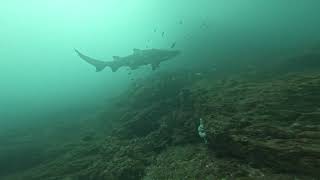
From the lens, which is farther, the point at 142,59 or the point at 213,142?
the point at 142,59

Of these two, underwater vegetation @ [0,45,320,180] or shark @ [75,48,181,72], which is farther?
shark @ [75,48,181,72]

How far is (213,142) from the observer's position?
8.71 m

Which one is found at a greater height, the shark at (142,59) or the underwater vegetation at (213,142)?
the shark at (142,59)

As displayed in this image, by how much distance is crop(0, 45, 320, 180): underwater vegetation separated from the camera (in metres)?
7.16

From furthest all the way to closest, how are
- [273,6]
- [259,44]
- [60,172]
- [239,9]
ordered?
[239,9], [273,6], [259,44], [60,172]

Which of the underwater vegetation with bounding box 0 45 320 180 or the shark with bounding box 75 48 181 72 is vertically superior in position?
the shark with bounding box 75 48 181 72

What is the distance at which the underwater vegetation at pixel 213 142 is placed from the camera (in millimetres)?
7156

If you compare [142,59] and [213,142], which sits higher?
[142,59]

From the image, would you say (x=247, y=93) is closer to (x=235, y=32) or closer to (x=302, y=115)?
(x=302, y=115)

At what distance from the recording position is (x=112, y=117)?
19.0 m

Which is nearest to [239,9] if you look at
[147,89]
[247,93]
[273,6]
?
[273,6]

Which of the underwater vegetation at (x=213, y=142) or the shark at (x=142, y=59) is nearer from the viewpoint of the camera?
the underwater vegetation at (x=213, y=142)

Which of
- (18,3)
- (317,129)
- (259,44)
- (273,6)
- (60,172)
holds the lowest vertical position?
(60,172)

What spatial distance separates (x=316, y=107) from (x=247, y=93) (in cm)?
328
